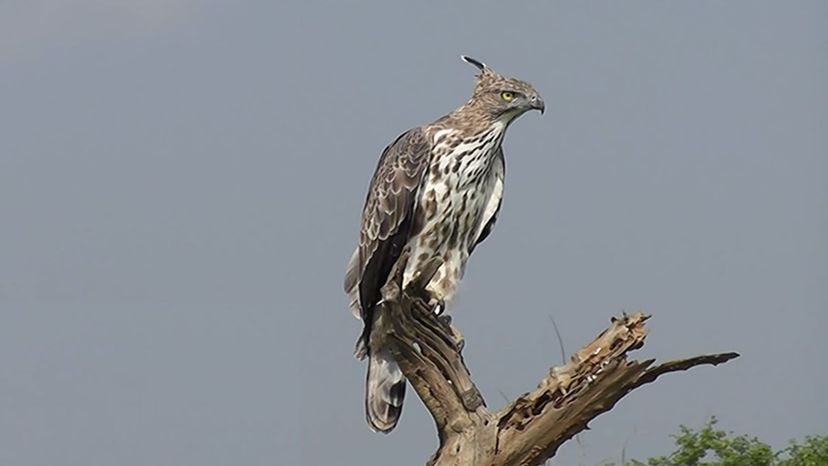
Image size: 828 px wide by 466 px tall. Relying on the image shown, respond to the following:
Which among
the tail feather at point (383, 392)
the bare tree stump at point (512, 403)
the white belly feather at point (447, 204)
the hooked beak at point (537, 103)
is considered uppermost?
the hooked beak at point (537, 103)

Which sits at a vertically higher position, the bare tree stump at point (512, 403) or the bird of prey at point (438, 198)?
the bird of prey at point (438, 198)

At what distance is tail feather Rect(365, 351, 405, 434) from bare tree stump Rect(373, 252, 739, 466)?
0.34 meters

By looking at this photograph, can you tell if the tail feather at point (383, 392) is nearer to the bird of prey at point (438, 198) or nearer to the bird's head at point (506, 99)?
the bird of prey at point (438, 198)

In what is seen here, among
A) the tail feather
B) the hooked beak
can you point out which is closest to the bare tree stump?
the tail feather

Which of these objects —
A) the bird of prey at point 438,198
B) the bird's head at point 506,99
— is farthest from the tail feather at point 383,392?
the bird's head at point 506,99

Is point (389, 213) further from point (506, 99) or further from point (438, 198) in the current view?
point (506, 99)

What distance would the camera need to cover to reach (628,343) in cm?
462

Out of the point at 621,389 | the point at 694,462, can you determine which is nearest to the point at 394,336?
the point at 621,389

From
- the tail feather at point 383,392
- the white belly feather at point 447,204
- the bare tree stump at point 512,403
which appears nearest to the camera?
the bare tree stump at point 512,403

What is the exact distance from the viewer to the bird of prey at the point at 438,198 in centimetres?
518

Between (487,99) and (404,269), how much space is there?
0.82 m

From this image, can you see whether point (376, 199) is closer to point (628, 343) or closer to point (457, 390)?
point (457, 390)

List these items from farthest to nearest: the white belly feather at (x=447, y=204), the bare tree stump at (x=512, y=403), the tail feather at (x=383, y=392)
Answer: the tail feather at (x=383, y=392) → the white belly feather at (x=447, y=204) → the bare tree stump at (x=512, y=403)

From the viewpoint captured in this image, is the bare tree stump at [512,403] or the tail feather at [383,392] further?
the tail feather at [383,392]
